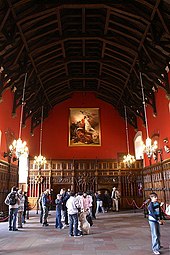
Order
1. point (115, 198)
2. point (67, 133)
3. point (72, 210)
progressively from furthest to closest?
point (67, 133), point (115, 198), point (72, 210)

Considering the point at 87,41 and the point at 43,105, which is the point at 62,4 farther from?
the point at 43,105

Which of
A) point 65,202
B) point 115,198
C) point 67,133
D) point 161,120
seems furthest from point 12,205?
point 67,133

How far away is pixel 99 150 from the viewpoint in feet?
56.0

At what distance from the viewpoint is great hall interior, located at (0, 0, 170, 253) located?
8.83m

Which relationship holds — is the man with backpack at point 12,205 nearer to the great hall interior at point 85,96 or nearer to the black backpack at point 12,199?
the black backpack at point 12,199

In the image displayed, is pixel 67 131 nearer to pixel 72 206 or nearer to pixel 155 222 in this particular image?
pixel 72 206

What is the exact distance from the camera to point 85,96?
18172 millimetres

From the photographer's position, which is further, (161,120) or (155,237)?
(161,120)

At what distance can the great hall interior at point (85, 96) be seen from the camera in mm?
8828

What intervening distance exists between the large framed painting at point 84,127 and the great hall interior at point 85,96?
7 cm

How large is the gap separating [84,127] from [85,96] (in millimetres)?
2567

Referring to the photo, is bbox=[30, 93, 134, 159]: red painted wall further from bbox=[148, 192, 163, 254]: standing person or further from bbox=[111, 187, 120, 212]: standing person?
bbox=[148, 192, 163, 254]: standing person

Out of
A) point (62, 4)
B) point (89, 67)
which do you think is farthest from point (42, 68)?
point (62, 4)

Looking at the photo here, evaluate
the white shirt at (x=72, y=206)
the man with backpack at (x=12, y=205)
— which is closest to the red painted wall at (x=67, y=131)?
the man with backpack at (x=12, y=205)
